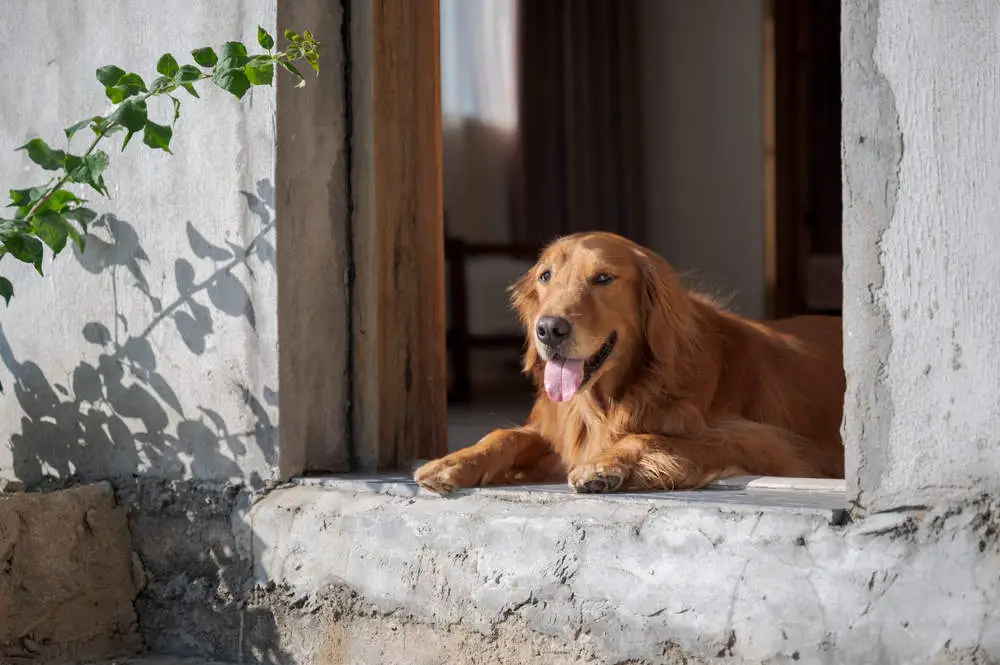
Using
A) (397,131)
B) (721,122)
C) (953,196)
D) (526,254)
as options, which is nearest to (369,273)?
(397,131)

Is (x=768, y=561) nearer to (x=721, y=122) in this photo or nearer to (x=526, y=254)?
(x=526, y=254)

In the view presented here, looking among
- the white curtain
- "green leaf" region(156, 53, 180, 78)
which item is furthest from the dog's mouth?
the white curtain

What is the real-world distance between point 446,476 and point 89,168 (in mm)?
1290

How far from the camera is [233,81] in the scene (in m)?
3.30

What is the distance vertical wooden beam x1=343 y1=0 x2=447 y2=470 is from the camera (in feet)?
12.0

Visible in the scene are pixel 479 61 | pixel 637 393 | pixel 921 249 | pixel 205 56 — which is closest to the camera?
pixel 921 249

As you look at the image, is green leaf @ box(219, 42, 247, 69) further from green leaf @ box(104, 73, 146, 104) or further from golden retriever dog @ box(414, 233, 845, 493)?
golden retriever dog @ box(414, 233, 845, 493)

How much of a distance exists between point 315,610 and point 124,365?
3.20ft

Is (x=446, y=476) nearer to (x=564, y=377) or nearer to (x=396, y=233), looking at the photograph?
(x=564, y=377)

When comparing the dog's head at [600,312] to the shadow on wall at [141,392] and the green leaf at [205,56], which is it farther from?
the green leaf at [205,56]

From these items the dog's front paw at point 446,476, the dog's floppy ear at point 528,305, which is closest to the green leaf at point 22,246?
the dog's front paw at point 446,476

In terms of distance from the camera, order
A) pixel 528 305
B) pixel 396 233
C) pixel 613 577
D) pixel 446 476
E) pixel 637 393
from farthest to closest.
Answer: pixel 528 305, pixel 396 233, pixel 637 393, pixel 446 476, pixel 613 577

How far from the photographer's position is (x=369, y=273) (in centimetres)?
368

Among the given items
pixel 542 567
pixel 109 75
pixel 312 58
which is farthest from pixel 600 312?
pixel 109 75
